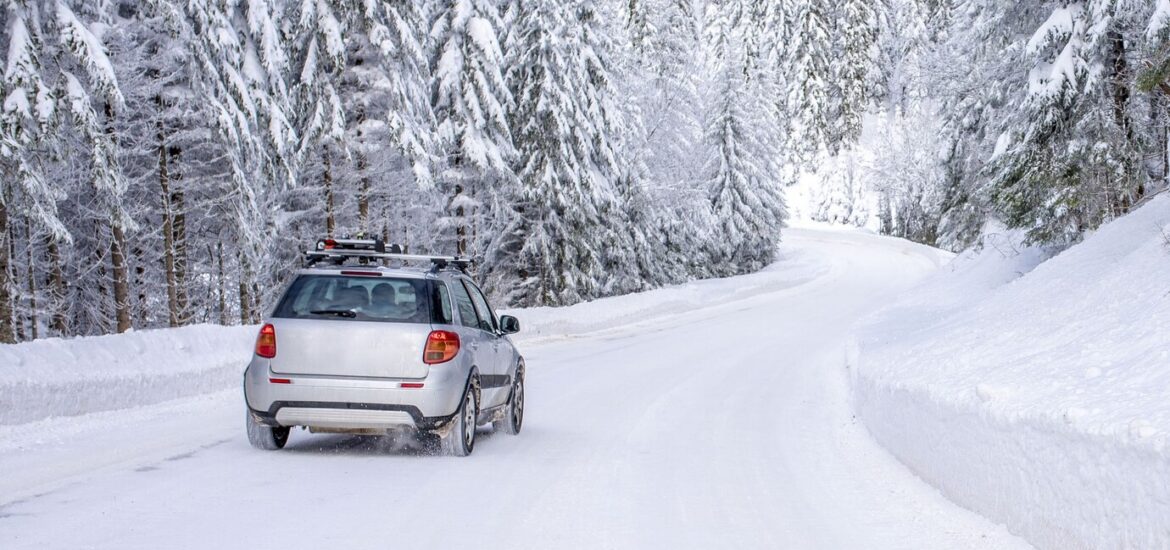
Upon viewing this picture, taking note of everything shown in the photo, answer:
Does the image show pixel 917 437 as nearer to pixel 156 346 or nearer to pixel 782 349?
pixel 156 346

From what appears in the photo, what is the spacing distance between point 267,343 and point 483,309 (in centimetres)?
279

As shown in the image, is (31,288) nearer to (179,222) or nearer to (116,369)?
(179,222)

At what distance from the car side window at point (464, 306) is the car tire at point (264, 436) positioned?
6.26 feet

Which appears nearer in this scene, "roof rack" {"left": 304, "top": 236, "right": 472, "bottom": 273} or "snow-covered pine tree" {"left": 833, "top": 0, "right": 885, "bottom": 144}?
"roof rack" {"left": 304, "top": 236, "right": 472, "bottom": 273}

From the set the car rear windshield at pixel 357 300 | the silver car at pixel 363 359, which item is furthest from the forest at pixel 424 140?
the silver car at pixel 363 359

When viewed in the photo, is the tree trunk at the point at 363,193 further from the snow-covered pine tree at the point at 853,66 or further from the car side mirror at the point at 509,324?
the snow-covered pine tree at the point at 853,66

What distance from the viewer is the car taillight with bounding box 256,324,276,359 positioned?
9.11 meters

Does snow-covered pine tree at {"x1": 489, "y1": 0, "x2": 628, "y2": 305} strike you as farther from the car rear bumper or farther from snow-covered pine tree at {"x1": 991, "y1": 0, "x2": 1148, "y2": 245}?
the car rear bumper

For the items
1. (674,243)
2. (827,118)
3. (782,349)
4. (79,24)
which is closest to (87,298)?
(79,24)

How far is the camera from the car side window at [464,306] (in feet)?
33.0

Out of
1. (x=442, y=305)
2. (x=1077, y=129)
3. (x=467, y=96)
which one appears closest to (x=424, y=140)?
(x=467, y=96)

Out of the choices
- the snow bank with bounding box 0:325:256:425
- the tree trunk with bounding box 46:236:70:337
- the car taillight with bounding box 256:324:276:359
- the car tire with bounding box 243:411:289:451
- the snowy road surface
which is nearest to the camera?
the snowy road surface

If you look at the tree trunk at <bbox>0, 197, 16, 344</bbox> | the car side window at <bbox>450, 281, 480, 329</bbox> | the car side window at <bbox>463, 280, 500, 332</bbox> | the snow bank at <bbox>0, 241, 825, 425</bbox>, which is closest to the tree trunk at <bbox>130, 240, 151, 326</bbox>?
the tree trunk at <bbox>0, 197, 16, 344</bbox>

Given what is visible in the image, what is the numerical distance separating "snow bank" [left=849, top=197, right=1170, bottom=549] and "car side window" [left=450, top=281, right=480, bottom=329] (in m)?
4.14
